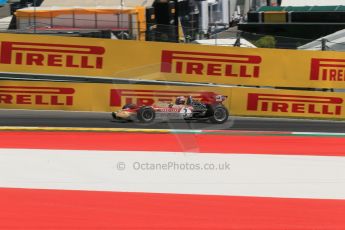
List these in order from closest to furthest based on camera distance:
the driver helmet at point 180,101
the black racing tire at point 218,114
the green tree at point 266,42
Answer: the driver helmet at point 180,101 < the black racing tire at point 218,114 < the green tree at point 266,42

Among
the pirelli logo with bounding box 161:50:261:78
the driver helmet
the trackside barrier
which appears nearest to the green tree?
the pirelli logo with bounding box 161:50:261:78

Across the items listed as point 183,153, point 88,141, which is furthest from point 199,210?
point 88,141

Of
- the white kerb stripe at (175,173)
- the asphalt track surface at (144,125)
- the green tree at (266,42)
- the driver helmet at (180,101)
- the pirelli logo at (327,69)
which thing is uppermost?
the green tree at (266,42)

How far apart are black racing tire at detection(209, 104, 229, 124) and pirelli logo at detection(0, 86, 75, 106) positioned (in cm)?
368

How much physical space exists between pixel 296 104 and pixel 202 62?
269 cm

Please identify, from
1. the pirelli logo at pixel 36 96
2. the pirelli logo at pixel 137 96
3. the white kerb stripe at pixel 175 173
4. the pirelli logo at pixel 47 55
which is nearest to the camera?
the white kerb stripe at pixel 175 173

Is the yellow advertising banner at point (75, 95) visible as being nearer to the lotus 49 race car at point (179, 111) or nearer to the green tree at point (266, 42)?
the lotus 49 race car at point (179, 111)

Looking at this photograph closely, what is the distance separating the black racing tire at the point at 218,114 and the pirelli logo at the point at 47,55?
3410 millimetres


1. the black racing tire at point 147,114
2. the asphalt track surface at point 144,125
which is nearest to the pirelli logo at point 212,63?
the asphalt track surface at point 144,125

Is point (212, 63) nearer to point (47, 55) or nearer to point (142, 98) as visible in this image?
point (142, 98)

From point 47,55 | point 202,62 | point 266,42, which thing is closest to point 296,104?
point 266,42

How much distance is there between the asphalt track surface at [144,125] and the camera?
39.2 feet

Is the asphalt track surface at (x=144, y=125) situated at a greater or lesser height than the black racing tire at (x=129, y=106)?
lesser

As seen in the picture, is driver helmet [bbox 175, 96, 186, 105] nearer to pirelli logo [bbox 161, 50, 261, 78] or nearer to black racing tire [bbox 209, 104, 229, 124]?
black racing tire [bbox 209, 104, 229, 124]
